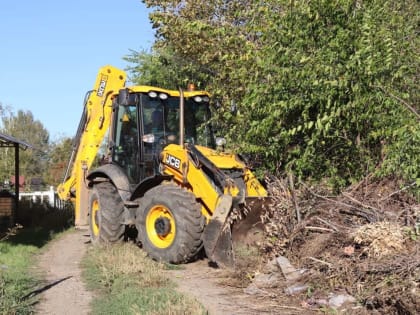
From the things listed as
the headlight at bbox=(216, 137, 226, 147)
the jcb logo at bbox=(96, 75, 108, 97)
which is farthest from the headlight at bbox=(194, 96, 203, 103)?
the jcb logo at bbox=(96, 75, 108, 97)

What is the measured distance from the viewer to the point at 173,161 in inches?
410

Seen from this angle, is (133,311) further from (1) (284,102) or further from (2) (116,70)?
(2) (116,70)

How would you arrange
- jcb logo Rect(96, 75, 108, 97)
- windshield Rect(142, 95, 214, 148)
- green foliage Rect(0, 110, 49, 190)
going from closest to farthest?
windshield Rect(142, 95, 214, 148)
jcb logo Rect(96, 75, 108, 97)
green foliage Rect(0, 110, 49, 190)

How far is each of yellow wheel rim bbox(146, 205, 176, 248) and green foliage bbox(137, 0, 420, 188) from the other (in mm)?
1706

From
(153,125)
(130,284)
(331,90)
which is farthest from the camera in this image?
(153,125)

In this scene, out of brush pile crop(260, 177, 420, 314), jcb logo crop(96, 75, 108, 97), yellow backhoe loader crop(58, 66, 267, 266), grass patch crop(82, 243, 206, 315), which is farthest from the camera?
jcb logo crop(96, 75, 108, 97)

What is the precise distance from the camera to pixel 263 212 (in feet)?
30.0

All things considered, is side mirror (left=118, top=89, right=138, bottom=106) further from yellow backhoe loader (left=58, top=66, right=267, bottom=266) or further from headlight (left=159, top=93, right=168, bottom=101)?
headlight (left=159, top=93, right=168, bottom=101)

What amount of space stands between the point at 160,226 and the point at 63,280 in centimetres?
189

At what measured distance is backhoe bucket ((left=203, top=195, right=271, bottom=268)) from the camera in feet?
29.1

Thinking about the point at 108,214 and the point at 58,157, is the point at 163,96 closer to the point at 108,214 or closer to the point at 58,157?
the point at 108,214

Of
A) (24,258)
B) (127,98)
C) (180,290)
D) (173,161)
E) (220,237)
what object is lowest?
(24,258)

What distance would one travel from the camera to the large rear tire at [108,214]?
11477mm

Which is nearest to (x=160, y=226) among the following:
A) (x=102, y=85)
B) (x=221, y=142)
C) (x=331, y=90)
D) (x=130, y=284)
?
(x=221, y=142)
